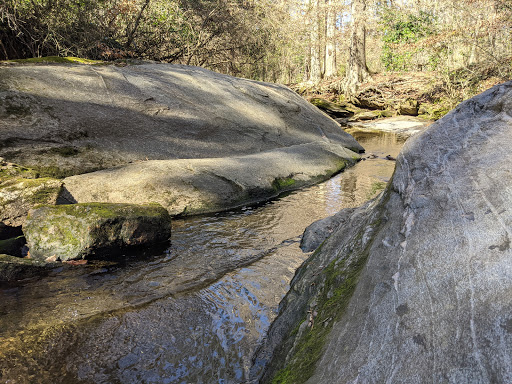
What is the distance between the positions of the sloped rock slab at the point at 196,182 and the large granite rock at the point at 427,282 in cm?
307

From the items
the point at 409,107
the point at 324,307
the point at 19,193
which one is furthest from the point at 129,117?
the point at 409,107

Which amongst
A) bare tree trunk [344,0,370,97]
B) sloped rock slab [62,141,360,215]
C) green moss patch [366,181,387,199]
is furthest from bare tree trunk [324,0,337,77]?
green moss patch [366,181,387,199]

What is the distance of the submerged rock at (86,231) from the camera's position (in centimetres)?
379

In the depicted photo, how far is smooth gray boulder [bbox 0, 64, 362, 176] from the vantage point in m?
5.55

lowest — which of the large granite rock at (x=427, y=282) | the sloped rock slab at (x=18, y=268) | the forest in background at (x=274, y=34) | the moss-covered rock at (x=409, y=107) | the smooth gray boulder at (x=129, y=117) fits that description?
the sloped rock slab at (x=18, y=268)

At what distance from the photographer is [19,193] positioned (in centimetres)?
449

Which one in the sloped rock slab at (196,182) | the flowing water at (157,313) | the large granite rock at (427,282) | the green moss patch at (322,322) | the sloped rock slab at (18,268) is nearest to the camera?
the large granite rock at (427,282)

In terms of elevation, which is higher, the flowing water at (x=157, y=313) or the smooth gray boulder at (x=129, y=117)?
the smooth gray boulder at (x=129, y=117)

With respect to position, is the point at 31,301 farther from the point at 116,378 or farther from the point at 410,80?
the point at 410,80

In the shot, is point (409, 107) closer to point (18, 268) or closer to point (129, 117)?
point (129, 117)

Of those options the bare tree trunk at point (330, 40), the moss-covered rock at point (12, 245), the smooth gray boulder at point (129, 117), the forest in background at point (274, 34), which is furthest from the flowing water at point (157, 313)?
the bare tree trunk at point (330, 40)

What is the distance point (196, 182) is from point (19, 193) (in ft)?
7.00

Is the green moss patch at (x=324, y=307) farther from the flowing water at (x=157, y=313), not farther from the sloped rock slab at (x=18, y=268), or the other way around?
the sloped rock slab at (x=18, y=268)

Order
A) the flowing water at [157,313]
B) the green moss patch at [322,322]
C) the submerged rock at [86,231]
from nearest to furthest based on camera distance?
the green moss patch at [322,322]
the flowing water at [157,313]
the submerged rock at [86,231]
